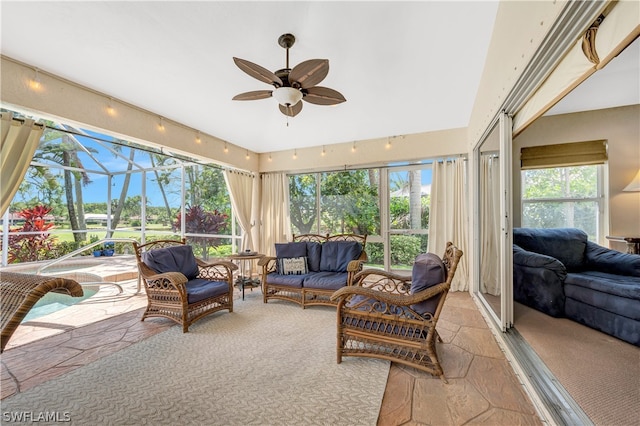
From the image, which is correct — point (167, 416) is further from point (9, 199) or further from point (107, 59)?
point (107, 59)

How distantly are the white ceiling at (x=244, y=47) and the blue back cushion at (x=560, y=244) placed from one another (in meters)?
2.00

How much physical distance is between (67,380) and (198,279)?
61.5 inches

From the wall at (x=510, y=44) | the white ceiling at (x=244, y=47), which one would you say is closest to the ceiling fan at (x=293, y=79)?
the white ceiling at (x=244, y=47)

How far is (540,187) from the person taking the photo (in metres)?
4.09

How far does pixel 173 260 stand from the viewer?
10.4ft

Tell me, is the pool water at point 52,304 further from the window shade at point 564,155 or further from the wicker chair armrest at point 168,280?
the window shade at point 564,155

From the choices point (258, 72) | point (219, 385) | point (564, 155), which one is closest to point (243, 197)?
point (258, 72)

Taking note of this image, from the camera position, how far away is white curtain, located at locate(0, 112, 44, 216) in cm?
229

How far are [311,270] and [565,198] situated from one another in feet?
14.1

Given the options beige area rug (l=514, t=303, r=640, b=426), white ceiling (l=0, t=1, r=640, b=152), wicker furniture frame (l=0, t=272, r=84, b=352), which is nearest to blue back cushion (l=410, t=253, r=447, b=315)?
beige area rug (l=514, t=303, r=640, b=426)

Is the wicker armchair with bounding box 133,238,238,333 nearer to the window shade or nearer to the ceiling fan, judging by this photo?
the ceiling fan

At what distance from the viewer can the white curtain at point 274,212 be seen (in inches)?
213

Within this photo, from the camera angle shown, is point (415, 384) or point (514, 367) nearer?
point (415, 384)

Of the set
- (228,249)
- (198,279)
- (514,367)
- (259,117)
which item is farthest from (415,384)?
(228,249)
